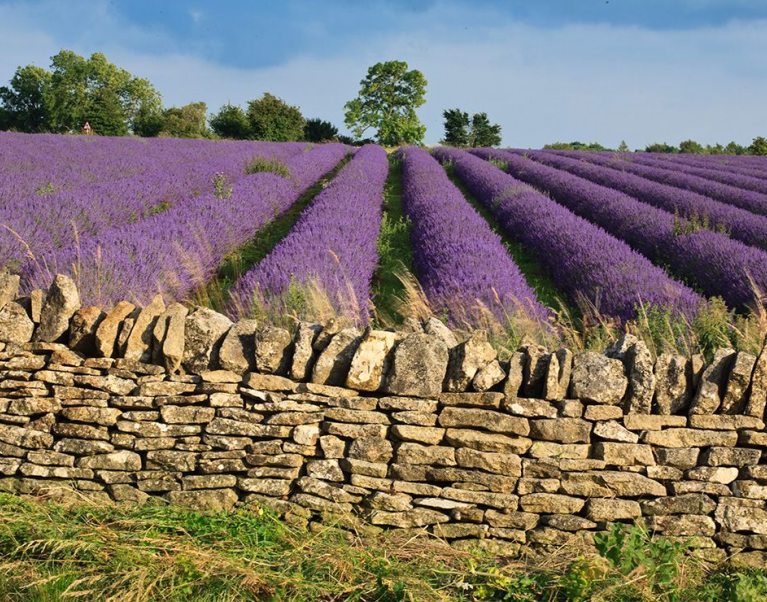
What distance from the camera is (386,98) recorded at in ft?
188

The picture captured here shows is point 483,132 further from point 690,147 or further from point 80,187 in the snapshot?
point 80,187

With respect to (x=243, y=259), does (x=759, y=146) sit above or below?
above

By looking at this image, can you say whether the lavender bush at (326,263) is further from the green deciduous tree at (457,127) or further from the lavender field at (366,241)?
the green deciduous tree at (457,127)

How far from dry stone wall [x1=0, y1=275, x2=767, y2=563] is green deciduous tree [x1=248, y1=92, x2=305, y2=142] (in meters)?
40.8

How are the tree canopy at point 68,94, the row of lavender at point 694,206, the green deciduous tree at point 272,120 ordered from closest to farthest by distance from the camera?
the row of lavender at point 694,206 → the green deciduous tree at point 272,120 → the tree canopy at point 68,94

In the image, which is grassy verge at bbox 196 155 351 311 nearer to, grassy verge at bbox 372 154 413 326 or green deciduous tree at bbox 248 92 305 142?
grassy verge at bbox 372 154 413 326

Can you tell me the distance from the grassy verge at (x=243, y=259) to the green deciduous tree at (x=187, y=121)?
3137cm

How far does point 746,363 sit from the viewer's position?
3.12 m

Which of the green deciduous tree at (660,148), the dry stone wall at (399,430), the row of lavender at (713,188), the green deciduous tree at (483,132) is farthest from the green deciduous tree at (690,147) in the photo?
the dry stone wall at (399,430)

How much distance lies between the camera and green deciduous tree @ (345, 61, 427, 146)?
5584 cm

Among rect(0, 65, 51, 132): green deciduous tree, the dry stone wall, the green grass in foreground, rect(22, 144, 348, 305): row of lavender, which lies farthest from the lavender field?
rect(0, 65, 51, 132): green deciduous tree

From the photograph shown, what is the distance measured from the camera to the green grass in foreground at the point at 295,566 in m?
2.67

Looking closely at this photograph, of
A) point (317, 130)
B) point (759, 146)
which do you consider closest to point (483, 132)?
point (317, 130)

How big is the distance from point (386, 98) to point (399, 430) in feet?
186
